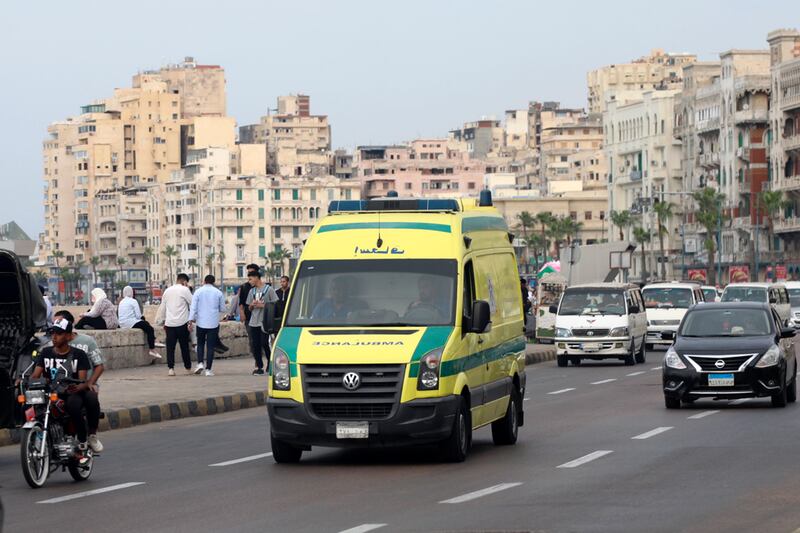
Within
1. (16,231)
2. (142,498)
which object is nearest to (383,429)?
(142,498)

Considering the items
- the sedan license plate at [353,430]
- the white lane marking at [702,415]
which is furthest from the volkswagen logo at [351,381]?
the white lane marking at [702,415]

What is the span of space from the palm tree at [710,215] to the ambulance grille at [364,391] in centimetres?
12804

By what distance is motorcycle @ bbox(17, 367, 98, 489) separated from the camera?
15992 millimetres

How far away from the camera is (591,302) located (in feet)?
140

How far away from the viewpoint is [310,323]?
57.9 feet

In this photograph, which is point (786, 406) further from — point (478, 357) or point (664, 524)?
point (664, 524)

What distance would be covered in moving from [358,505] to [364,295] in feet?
13.1

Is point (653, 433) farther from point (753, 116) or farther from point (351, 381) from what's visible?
point (753, 116)

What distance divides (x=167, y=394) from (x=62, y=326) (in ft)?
37.6

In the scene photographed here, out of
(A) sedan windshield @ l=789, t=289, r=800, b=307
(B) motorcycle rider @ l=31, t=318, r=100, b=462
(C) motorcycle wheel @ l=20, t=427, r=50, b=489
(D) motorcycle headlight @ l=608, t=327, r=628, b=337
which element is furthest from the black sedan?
(A) sedan windshield @ l=789, t=289, r=800, b=307

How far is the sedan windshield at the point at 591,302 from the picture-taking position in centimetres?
4234

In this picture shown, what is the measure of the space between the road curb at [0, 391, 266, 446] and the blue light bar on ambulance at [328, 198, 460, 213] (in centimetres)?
546

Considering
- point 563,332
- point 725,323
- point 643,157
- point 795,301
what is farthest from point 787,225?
point 725,323

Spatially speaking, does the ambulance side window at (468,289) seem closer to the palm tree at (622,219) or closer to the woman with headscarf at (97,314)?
Answer: the woman with headscarf at (97,314)
